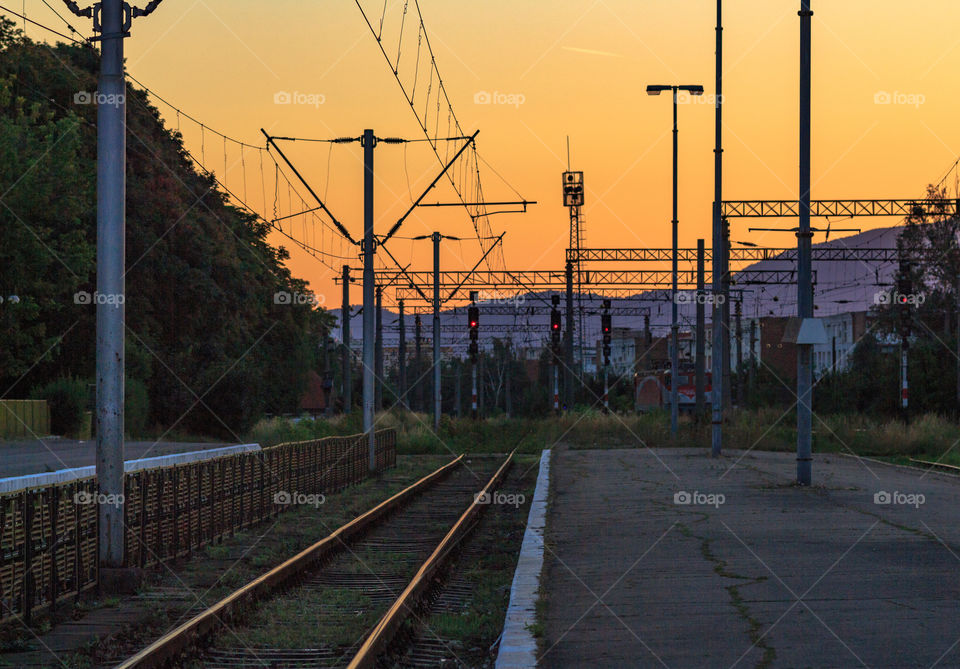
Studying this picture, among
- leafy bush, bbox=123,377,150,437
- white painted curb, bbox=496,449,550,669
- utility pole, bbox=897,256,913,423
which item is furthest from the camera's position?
utility pole, bbox=897,256,913,423

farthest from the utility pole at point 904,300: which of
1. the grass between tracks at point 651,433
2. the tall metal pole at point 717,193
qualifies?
the tall metal pole at point 717,193

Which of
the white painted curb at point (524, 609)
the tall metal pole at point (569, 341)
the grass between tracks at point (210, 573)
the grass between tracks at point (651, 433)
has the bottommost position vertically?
the grass between tracks at point (651, 433)

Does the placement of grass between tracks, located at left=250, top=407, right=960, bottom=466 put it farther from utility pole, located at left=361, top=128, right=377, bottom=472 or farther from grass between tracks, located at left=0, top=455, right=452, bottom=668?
grass between tracks, located at left=0, top=455, right=452, bottom=668

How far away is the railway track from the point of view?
30.4 ft

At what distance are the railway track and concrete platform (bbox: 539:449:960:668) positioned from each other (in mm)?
1290

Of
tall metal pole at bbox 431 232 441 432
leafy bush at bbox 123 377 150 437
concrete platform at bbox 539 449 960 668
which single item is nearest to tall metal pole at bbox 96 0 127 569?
concrete platform at bbox 539 449 960 668

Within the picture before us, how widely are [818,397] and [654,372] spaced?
1456 inches

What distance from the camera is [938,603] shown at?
34.4 ft

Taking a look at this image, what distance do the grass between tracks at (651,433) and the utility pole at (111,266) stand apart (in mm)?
28764

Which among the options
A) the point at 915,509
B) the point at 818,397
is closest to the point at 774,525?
the point at 915,509

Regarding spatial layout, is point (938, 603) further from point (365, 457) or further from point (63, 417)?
point (63, 417)

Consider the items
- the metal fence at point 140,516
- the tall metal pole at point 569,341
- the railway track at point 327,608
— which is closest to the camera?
the railway track at point 327,608

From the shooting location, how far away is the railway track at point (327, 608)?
9.27 meters

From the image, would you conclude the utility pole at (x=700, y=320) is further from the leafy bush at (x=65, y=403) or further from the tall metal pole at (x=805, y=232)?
the leafy bush at (x=65, y=403)
